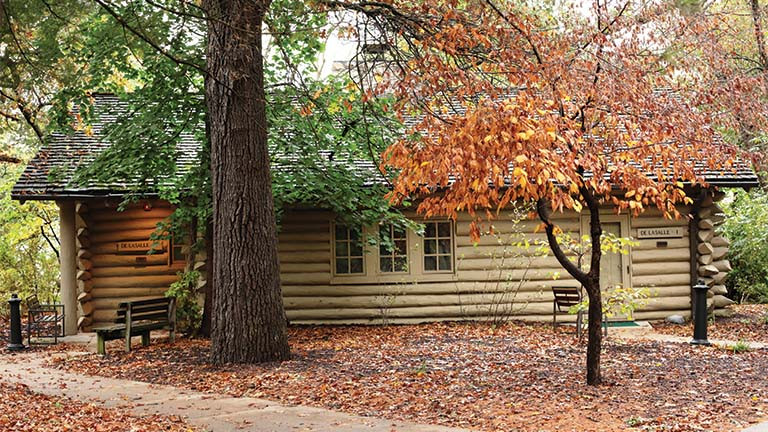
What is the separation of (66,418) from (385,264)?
9367 millimetres

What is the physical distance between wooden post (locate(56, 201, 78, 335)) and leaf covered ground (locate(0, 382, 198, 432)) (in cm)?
725

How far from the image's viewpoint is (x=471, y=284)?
638 inches

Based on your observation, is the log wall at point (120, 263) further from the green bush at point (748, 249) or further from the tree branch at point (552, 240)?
the green bush at point (748, 249)

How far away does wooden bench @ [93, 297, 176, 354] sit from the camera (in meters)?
13.2

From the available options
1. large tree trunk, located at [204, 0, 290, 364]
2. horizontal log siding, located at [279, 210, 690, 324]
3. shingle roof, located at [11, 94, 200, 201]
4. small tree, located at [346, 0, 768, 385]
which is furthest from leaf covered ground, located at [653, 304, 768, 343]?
shingle roof, located at [11, 94, 200, 201]

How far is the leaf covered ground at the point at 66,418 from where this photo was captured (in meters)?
7.14

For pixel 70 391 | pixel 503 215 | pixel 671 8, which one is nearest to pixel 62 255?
pixel 70 391

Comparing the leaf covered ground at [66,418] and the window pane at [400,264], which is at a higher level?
the window pane at [400,264]

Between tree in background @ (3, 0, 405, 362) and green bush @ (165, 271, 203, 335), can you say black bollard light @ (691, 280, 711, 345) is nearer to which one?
tree in background @ (3, 0, 405, 362)

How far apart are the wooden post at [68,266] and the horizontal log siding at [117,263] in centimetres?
53

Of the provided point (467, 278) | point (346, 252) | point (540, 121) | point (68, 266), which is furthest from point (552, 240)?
point (68, 266)

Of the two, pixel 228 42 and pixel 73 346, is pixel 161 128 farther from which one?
pixel 73 346

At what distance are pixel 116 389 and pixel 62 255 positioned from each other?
702 centimetres

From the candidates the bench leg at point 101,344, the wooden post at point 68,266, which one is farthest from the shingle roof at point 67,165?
the bench leg at point 101,344
